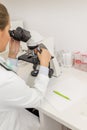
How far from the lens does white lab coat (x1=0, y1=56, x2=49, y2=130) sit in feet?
3.39

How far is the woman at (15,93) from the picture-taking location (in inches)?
40.9

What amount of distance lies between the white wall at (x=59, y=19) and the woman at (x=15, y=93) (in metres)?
0.51

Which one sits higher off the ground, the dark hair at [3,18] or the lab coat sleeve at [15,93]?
the dark hair at [3,18]

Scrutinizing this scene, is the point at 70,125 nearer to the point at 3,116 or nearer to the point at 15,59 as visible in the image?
the point at 3,116

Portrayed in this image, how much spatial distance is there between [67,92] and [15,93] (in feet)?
1.64

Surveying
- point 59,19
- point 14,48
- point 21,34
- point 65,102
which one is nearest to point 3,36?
point 21,34

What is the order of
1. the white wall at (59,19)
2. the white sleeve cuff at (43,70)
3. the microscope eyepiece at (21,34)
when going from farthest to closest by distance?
1. the white wall at (59,19)
2. the microscope eyepiece at (21,34)
3. the white sleeve cuff at (43,70)

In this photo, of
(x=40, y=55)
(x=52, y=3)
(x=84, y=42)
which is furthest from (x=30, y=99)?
(x=52, y=3)

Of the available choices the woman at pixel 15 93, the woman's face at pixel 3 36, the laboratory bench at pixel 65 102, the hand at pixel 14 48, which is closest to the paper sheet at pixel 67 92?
the laboratory bench at pixel 65 102

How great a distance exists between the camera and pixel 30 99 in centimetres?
113

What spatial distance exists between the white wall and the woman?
20.2 inches

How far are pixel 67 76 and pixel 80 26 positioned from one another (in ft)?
1.42

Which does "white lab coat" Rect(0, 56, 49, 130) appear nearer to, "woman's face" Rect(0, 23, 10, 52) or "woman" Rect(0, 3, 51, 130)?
"woman" Rect(0, 3, 51, 130)

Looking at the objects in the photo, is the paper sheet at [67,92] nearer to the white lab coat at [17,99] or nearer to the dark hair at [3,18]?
the white lab coat at [17,99]
